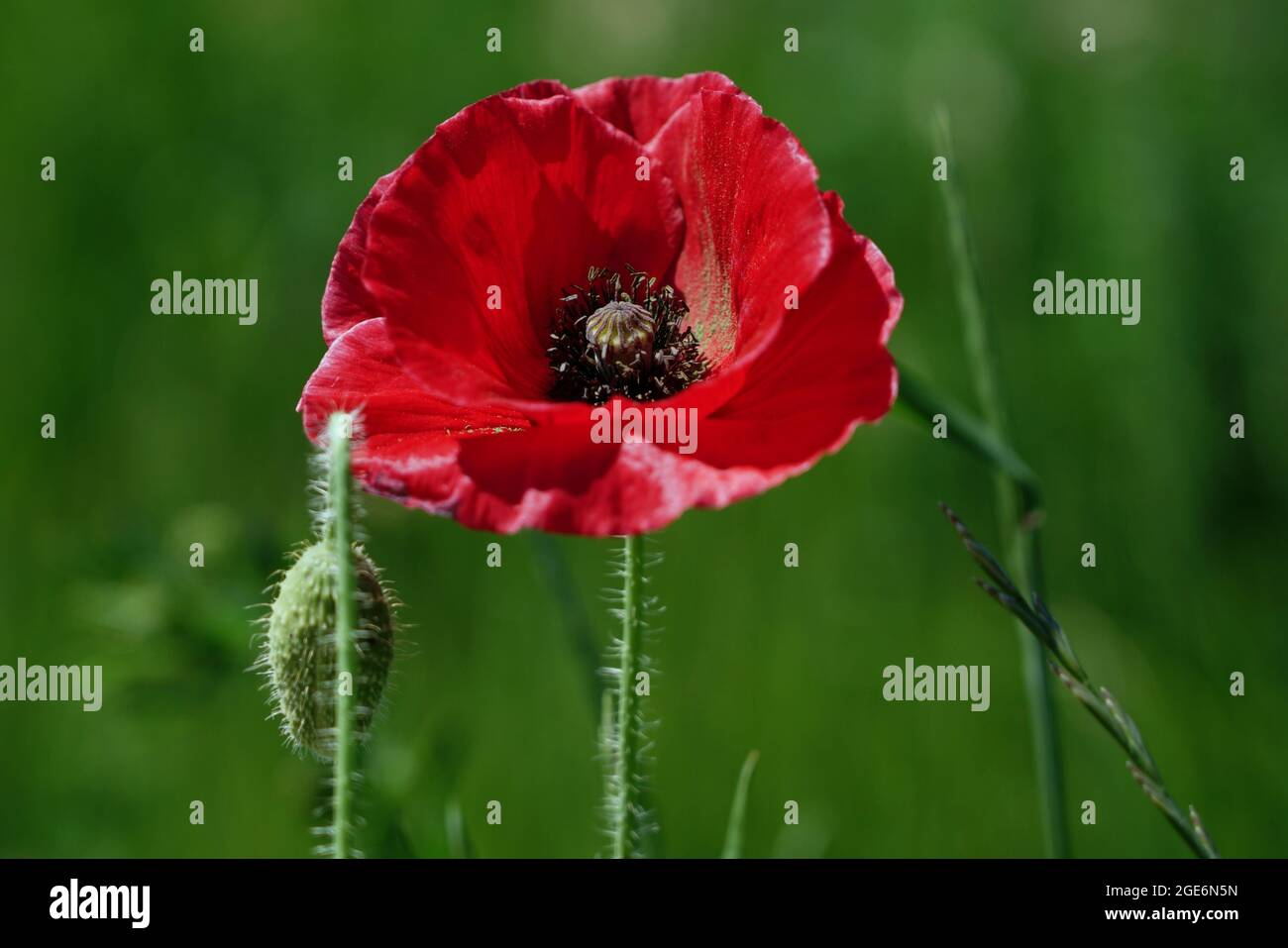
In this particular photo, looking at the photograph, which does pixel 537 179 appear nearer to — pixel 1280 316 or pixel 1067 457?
pixel 1067 457

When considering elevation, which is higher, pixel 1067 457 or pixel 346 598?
pixel 1067 457

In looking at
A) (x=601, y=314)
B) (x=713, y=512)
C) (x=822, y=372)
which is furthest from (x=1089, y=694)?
(x=713, y=512)

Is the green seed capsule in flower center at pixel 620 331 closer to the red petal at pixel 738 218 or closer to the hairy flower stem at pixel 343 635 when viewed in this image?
the red petal at pixel 738 218

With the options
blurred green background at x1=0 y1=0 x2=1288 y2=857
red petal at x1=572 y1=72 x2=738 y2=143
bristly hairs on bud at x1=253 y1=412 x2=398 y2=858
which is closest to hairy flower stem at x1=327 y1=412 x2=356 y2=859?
bristly hairs on bud at x1=253 y1=412 x2=398 y2=858

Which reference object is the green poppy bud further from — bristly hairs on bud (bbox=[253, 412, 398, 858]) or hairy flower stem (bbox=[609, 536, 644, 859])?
hairy flower stem (bbox=[609, 536, 644, 859])
